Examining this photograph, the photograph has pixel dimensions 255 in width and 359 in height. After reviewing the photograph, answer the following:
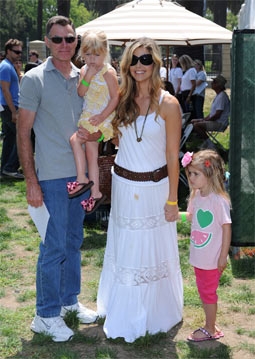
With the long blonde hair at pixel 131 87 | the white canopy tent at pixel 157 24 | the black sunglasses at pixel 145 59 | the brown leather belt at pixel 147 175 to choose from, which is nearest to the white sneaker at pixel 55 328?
the brown leather belt at pixel 147 175

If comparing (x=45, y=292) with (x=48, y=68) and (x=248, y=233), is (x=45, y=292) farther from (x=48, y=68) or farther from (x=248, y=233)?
(x=248, y=233)

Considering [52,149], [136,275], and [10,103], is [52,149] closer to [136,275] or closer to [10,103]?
[136,275]

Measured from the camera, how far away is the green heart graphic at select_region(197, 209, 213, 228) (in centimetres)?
404

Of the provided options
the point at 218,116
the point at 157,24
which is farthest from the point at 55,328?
the point at 218,116

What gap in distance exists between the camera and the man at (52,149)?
388 cm

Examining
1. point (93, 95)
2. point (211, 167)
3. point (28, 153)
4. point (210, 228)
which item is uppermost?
point (93, 95)

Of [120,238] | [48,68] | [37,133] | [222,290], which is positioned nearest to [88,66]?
[48,68]

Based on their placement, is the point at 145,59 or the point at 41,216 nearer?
the point at 145,59

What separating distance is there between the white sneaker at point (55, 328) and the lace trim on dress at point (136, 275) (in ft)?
1.64

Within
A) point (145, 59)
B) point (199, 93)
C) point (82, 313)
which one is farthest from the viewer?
point (199, 93)

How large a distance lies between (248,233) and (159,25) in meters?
4.71

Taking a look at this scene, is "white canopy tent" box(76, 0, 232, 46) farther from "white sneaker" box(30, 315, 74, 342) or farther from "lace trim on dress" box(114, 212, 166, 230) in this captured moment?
"white sneaker" box(30, 315, 74, 342)

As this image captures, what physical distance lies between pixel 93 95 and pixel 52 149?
45cm

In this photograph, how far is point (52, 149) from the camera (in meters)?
3.97
